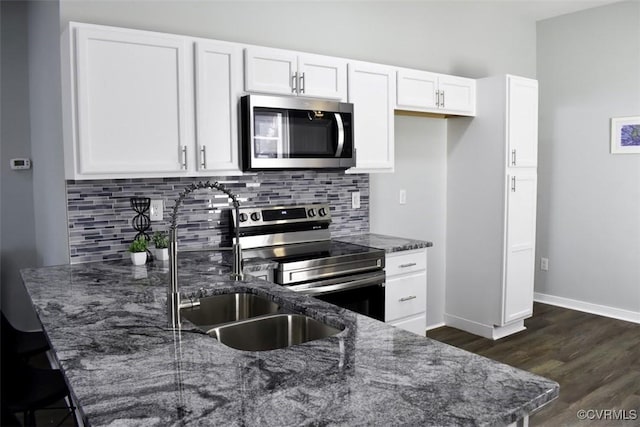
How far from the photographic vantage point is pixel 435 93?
384 cm

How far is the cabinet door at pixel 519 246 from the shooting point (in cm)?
407

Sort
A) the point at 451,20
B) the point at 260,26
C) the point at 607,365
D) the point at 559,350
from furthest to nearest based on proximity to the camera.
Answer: the point at 451,20, the point at 559,350, the point at 607,365, the point at 260,26

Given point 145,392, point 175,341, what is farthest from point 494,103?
point 145,392

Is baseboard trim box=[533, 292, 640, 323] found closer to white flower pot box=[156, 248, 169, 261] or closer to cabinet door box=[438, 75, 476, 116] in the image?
cabinet door box=[438, 75, 476, 116]

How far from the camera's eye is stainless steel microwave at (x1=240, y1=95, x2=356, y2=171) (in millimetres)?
2922

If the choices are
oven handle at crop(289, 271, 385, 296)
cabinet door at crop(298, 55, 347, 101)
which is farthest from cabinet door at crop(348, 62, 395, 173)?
oven handle at crop(289, 271, 385, 296)

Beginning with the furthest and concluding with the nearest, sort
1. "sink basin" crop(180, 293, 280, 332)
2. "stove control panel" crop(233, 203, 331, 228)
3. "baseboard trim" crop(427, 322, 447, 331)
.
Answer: "baseboard trim" crop(427, 322, 447, 331) → "stove control panel" crop(233, 203, 331, 228) → "sink basin" crop(180, 293, 280, 332)

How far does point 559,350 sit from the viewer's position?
389cm

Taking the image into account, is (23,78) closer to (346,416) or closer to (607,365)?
(346,416)

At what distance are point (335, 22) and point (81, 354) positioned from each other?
3000mm

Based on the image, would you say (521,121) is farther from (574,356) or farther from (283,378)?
(283,378)

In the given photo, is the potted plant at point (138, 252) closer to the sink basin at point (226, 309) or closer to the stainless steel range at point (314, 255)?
the stainless steel range at point (314, 255)

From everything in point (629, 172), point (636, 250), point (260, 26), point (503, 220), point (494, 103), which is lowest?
point (636, 250)

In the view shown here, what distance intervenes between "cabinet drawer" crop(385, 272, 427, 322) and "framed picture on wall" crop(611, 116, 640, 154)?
2.42 meters
